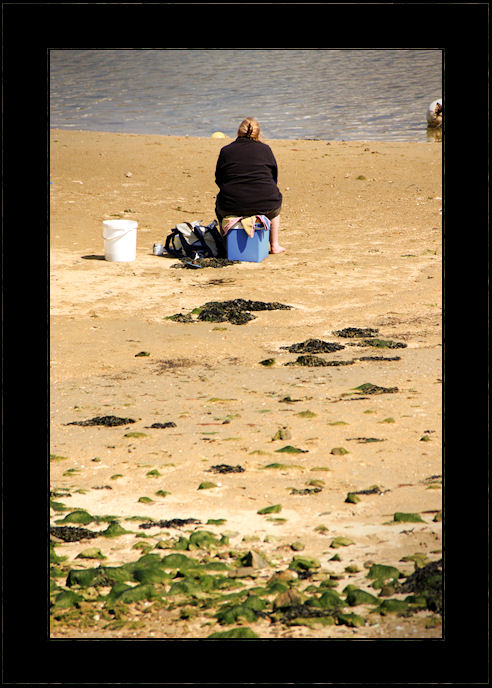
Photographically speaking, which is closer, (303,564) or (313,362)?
(303,564)

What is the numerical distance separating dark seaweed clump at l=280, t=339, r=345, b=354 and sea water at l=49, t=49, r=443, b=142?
17.2 meters

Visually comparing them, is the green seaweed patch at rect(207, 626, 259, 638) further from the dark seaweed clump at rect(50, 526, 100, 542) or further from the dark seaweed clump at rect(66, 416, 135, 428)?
the dark seaweed clump at rect(66, 416, 135, 428)

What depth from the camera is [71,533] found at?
13.6 feet

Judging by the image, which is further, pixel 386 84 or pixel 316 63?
pixel 316 63

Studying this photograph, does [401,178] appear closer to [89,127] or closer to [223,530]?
[223,530]

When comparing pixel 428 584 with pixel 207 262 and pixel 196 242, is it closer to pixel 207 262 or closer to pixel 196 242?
pixel 207 262

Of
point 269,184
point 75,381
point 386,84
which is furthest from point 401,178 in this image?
point 386,84

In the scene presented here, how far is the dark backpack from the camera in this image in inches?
438

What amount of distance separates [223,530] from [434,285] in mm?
6035

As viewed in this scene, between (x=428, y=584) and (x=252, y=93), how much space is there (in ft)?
108

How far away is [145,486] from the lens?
15.4 ft

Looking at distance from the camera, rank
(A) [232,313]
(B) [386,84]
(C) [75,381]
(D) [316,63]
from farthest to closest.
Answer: (D) [316,63] < (B) [386,84] < (A) [232,313] < (C) [75,381]

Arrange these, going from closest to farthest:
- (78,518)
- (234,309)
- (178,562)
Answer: (178,562) < (78,518) < (234,309)

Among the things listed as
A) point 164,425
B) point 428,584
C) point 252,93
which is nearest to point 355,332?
point 164,425
